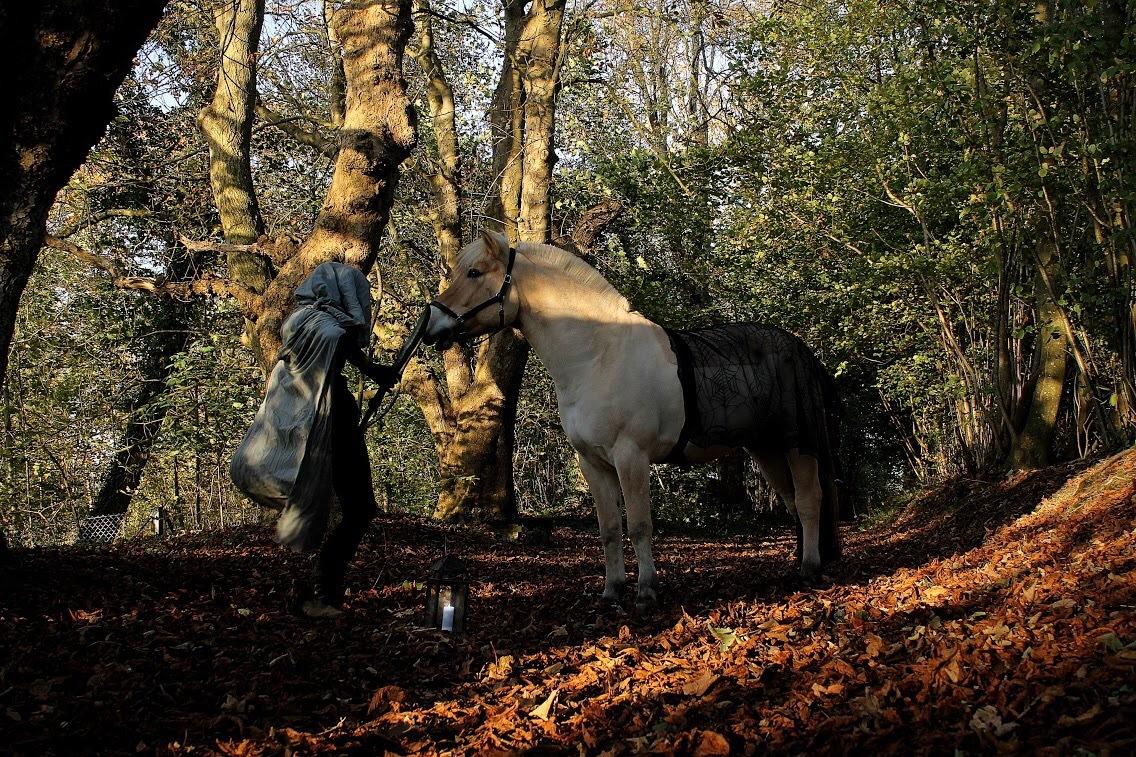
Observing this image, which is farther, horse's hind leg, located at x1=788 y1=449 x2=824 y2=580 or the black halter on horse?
horse's hind leg, located at x1=788 y1=449 x2=824 y2=580

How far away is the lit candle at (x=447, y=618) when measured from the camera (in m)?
5.63

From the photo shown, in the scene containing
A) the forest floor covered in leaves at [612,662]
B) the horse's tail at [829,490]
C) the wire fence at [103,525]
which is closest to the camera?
the forest floor covered in leaves at [612,662]

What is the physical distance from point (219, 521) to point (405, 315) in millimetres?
5726

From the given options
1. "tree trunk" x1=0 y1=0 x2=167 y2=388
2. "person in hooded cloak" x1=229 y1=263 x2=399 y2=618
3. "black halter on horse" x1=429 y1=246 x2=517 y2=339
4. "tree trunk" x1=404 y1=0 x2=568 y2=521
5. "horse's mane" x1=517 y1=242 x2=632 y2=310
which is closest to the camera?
"tree trunk" x1=0 y1=0 x2=167 y2=388

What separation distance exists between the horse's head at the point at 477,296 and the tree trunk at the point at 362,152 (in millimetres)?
2911

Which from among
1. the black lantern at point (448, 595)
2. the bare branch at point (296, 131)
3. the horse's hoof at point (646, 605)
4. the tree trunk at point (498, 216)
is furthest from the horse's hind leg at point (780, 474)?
the bare branch at point (296, 131)

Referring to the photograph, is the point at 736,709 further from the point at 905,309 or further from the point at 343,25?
the point at 905,309

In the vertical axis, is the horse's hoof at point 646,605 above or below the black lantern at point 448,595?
below

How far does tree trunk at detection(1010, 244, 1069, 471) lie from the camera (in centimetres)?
1181

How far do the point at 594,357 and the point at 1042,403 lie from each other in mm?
7979

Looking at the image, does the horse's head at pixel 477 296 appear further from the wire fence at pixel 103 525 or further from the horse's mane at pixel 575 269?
the wire fence at pixel 103 525

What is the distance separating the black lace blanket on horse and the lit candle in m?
1.79

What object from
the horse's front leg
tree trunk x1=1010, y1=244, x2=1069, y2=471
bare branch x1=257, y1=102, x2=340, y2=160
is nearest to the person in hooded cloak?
the horse's front leg

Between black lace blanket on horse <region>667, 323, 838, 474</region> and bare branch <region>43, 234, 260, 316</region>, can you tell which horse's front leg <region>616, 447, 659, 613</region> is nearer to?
black lace blanket on horse <region>667, 323, 838, 474</region>
